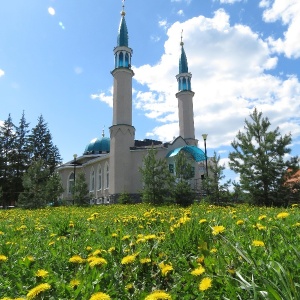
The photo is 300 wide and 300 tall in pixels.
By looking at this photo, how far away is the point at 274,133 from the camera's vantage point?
19.1 meters

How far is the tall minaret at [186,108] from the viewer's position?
33.5 meters

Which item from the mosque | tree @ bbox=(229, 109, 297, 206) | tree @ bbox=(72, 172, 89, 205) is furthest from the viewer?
the mosque

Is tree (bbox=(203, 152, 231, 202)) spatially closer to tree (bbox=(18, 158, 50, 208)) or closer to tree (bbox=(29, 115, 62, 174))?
tree (bbox=(18, 158, 50, 208))

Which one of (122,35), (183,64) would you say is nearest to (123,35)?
(122,35)

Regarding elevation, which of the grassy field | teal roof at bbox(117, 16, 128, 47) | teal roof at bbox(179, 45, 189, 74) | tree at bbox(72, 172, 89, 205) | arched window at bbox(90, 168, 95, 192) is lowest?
the grassy field

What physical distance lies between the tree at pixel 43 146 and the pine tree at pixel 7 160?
3.29 metres

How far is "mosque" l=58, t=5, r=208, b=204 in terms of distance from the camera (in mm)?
28375

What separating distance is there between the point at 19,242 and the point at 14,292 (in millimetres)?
1975

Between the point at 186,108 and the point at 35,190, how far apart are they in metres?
18.8

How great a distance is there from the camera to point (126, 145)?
94.7ft

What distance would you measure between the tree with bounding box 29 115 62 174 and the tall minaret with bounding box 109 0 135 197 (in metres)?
24.3

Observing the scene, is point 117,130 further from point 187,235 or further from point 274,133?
point 187,235

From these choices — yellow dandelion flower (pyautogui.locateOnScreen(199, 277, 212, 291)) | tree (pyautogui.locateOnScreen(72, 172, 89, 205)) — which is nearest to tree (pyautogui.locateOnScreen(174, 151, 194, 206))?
tree (pyautogui.locateOnScreen(72, 172, 89, 205))

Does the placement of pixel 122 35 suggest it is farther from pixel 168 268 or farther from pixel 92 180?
pixel 168 268
